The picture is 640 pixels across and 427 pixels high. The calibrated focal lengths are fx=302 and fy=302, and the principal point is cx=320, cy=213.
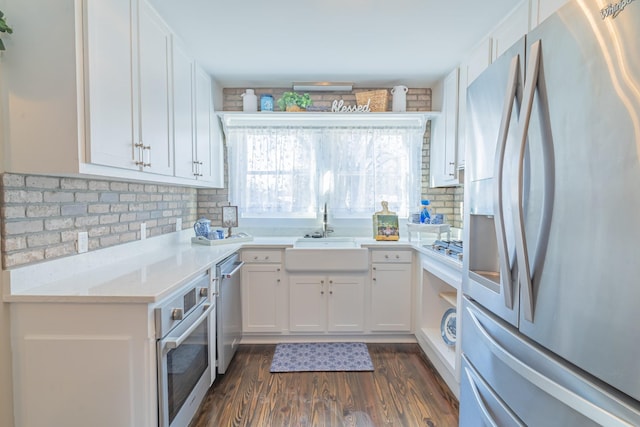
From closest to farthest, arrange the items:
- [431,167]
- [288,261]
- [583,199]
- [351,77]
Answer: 1. [583,199]
2. [288,261]
3. [351,77]
4. [431,167]

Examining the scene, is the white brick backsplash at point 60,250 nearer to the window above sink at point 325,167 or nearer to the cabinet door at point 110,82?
the cabinet door at point 110,82

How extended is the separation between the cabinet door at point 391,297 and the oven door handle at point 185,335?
1398 millimetres

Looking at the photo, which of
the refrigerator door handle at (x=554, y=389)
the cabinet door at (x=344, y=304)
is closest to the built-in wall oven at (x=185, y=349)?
the cabinet door at (x=344, y=304)

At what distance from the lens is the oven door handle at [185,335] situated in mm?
1305

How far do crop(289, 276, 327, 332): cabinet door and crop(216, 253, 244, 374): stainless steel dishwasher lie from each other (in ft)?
1.48

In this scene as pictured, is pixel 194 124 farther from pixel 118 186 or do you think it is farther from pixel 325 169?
pixel 325 169

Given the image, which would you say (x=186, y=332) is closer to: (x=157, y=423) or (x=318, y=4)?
(x=157, y=423)

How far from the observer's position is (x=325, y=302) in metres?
2.65

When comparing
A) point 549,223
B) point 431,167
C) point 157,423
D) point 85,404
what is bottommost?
point 157,423

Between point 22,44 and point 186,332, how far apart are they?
4.52 ft

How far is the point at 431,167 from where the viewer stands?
3.07m

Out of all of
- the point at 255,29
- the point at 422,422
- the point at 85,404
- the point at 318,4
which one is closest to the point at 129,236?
the point at 85,404

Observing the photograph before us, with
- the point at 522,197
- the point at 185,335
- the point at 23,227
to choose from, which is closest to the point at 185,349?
the point at 185,335

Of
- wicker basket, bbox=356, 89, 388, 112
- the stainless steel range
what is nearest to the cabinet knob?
the stainless steel range
